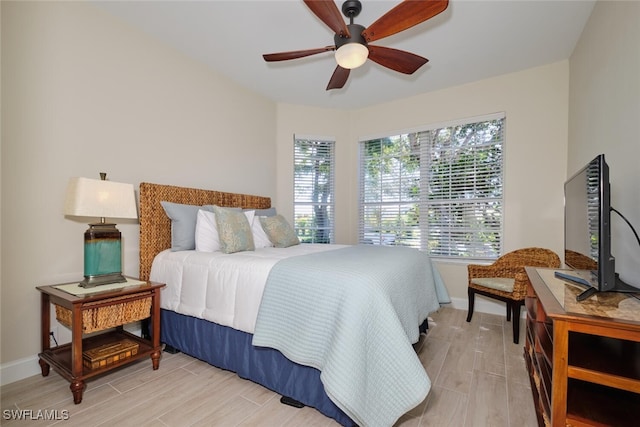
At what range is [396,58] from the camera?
218 cm

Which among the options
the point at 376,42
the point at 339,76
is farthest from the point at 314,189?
the point at 376,42

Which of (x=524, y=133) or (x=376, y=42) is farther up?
(x=376, y=42)

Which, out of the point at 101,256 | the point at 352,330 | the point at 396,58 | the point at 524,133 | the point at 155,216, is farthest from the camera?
the point at 524,133

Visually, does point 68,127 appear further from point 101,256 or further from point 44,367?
point 44,367

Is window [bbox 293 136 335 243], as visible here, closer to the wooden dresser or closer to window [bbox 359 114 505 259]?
window [bbox 359 114 505 259]

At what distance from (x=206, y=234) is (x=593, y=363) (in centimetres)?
250

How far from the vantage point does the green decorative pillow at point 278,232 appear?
2928mm

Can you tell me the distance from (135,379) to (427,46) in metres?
3.62

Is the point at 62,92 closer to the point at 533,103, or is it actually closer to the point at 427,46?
the point at 427,46

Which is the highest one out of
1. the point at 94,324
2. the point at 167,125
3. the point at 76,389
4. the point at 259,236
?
the point at 167,125

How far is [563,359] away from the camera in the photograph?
110cm

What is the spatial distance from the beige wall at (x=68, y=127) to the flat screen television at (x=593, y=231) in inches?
122

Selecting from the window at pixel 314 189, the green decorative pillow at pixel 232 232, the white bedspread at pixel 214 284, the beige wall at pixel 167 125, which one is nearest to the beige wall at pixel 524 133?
the beige wall at pixel 167 125

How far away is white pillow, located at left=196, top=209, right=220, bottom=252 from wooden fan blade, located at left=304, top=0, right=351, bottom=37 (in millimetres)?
1775
